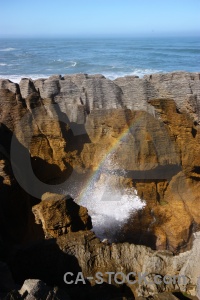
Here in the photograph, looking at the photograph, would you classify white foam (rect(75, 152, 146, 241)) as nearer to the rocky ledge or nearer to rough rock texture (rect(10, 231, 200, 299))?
the rocky ledge

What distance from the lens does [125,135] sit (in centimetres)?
869

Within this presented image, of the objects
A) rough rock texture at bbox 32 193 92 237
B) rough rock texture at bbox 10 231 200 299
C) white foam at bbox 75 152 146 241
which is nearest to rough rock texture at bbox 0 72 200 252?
white foam at bbox 75 152 146 241

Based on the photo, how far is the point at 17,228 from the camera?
7062mm

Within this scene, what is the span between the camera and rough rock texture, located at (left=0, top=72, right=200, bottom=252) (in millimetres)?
8430

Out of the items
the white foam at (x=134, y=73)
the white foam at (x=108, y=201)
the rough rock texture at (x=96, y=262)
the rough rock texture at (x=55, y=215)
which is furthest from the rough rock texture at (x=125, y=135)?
the white foam at (x=134, y=73)

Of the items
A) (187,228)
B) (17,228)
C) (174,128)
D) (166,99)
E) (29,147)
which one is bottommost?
(187,228)

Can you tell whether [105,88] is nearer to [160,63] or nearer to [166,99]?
[166,99]

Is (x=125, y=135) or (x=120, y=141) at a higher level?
(x=125, y=135)

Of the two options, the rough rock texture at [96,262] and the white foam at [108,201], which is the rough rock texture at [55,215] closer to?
the rough rock texture at [96,262]

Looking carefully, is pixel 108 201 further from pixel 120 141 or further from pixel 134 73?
pixel 134 73

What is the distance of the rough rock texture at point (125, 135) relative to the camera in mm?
8430

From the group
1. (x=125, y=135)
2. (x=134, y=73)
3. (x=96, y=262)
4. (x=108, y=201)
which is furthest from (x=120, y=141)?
(x=134, y=73)

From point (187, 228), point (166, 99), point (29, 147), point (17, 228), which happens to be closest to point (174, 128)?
point (166, 99)

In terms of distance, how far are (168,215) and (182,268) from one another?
11.0 ft
